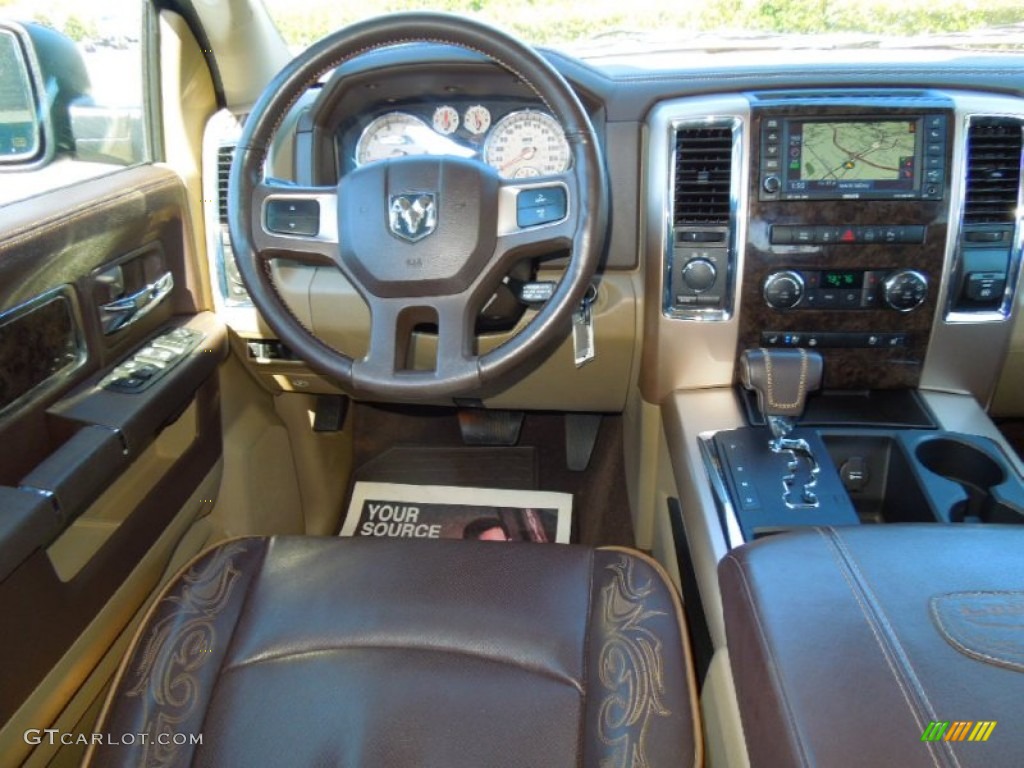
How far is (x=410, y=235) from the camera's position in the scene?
51.8 inches

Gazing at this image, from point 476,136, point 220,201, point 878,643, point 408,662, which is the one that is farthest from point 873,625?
point 220,201

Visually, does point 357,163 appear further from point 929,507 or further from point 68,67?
point 929,507

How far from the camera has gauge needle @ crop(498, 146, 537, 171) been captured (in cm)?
166

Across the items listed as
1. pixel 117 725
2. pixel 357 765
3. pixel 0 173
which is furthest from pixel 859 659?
pixel 0 173

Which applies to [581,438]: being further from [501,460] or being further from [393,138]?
[393,138]

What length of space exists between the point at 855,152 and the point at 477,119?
0.75m

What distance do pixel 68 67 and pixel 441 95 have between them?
0.73 meters

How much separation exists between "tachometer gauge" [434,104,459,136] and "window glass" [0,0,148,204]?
0.62m

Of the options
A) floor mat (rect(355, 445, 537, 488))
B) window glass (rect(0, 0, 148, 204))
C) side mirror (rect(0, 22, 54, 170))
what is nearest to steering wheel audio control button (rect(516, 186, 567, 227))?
window glass (rect(0, 0, 148, 204))

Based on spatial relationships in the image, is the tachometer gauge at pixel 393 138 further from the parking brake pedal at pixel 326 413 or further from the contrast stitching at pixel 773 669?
the contrast stitching at pixel 773 669

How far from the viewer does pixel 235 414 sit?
1.92m

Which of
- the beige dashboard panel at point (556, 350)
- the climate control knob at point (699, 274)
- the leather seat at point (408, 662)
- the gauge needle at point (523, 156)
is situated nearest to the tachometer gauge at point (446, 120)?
the gauge needle at point (523, 156)

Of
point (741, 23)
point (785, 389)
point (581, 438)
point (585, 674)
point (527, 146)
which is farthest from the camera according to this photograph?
point (581, 438)

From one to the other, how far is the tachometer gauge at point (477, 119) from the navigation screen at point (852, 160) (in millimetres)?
607
